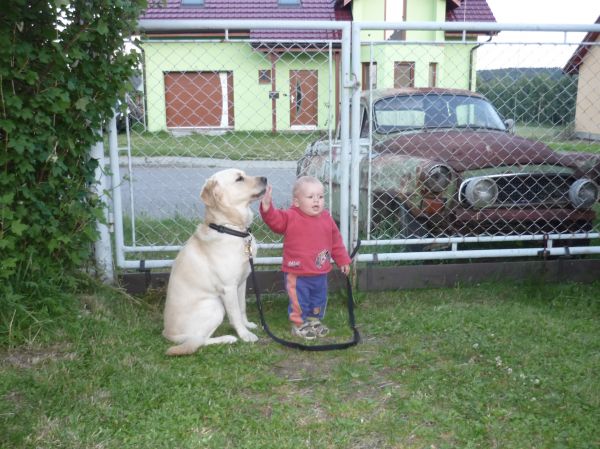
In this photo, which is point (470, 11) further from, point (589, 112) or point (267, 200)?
point (267, 200)

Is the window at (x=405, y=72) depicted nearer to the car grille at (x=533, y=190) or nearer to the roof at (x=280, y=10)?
the car grille at (x=533, y=190)

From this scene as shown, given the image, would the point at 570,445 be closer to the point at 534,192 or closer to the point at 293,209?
the point at 293,209

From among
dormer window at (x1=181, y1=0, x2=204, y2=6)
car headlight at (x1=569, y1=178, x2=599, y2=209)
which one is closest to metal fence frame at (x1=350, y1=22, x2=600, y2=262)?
car headlight at (x1=569, y1=178, x2=599, y2=209)

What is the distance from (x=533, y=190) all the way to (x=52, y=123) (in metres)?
3.75

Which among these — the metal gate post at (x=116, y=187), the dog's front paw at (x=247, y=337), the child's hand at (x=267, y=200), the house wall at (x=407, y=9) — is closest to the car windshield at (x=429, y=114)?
the child's hand at (x=267, y=200)

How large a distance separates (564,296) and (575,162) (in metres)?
1.15

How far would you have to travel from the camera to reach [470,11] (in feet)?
70.2

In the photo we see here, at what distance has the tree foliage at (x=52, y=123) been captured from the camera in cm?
349

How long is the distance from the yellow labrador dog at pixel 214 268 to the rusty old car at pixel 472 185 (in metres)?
0.93

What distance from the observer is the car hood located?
15.3 feet

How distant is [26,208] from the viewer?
12.1ft

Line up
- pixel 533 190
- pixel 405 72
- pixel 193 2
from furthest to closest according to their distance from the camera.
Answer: pixel 193 2
pixel 405 72
pixel 533 190

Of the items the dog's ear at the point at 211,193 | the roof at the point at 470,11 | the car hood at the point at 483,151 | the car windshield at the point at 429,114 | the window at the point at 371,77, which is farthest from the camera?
the roof at the point at 470,11

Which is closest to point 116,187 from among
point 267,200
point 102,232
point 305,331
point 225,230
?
point 102,232
